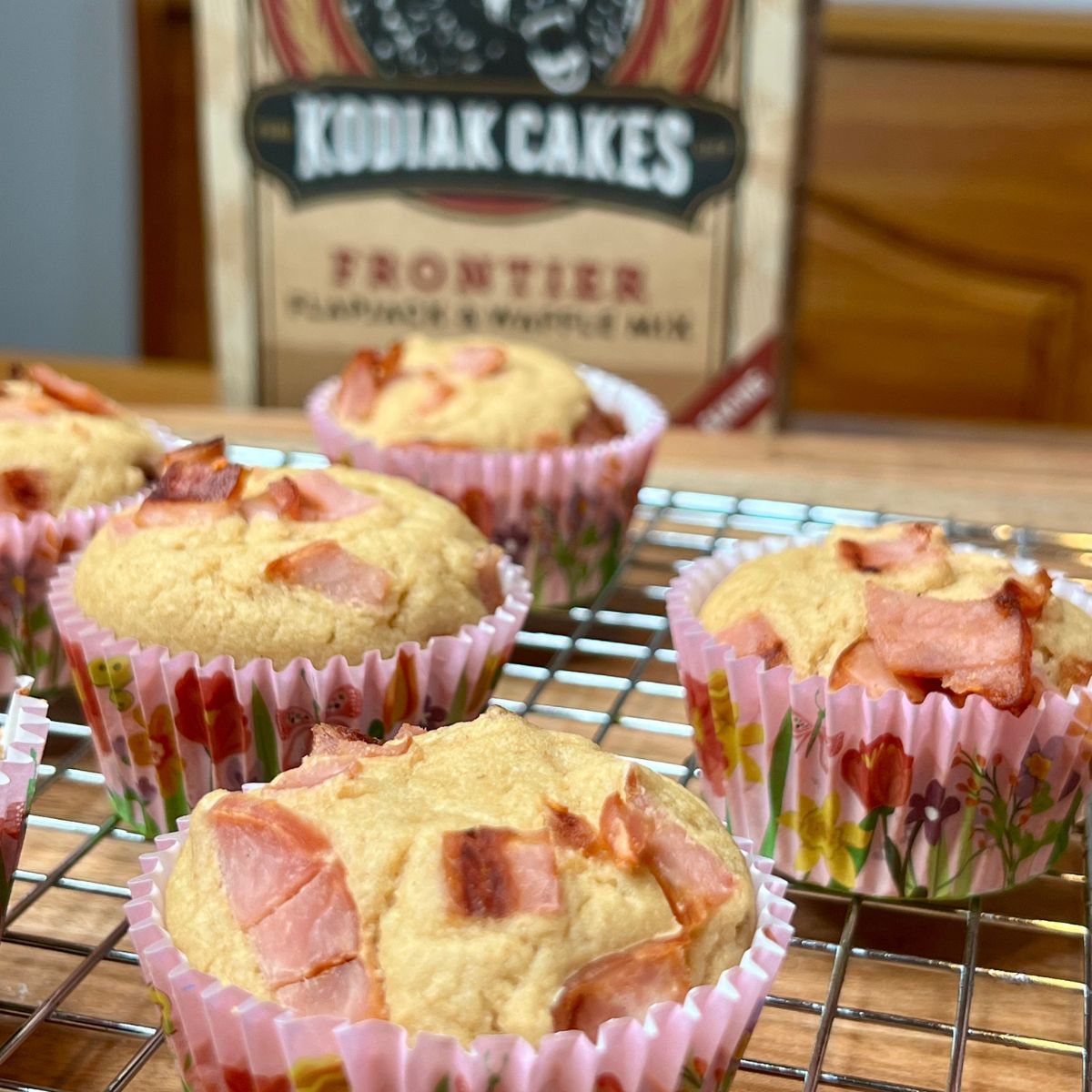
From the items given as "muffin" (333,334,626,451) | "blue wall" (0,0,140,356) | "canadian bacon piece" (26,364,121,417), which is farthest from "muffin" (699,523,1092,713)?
"blue wall" (0,0,140,356)

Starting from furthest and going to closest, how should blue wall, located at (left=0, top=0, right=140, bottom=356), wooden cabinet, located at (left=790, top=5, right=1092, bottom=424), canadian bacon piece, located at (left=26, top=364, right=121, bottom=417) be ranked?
blue wall, located at (left=0, top=0, right=140, bottom=356) < wooden cabinet, located at (left=790, top=5, right=1092, bottom=424) < canadian bacon piece, located at (left=26, top=364, right=121, bottom=417)

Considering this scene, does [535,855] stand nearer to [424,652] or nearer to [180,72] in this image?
[424,652]

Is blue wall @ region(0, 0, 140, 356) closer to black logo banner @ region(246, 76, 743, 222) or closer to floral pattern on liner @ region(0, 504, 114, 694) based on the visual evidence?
black logo banner @ region(246, 76, 743, 222)

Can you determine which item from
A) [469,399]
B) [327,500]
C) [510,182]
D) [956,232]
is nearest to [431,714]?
[327,500]

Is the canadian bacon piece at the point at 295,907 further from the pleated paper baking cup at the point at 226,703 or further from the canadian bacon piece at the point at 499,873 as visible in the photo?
the pleated paper baking cup at the point at 226,703

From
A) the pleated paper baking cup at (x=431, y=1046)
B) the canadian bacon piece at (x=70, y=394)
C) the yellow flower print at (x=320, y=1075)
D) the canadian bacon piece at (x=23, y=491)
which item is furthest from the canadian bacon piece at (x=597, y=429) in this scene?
the yellow flower print at (x=320, y=1075)

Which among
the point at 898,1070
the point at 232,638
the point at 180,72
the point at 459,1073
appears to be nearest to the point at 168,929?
→ the point at 459,1073

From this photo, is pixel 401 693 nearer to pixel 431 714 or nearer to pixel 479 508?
pixel 431 714
